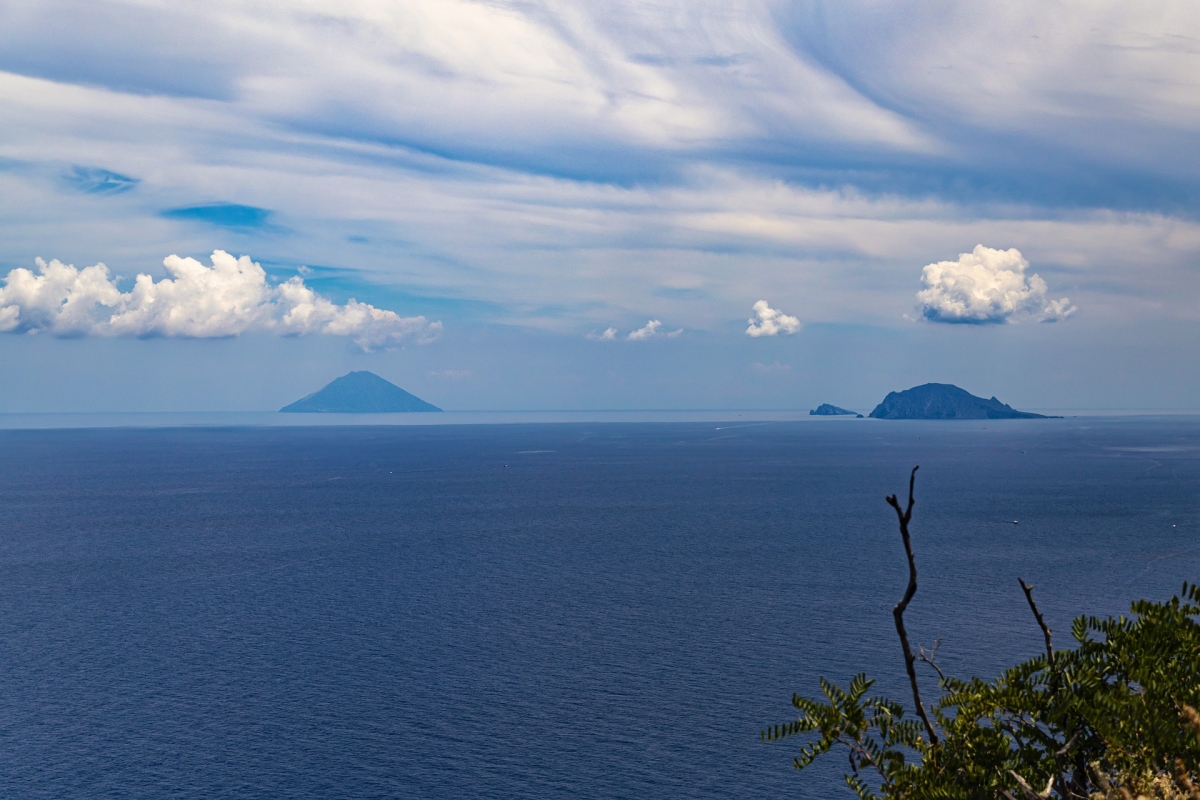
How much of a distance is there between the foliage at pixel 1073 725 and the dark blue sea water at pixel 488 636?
35585 millimetres

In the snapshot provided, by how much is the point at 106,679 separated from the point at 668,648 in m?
45.3

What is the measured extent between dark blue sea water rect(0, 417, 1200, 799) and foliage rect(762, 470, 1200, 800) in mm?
35585

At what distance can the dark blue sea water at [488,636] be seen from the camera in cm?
5406

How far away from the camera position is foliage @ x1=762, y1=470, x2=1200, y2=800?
15.5 meters

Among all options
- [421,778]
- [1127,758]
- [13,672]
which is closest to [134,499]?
[13,672]

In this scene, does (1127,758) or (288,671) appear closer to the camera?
(1127,758)

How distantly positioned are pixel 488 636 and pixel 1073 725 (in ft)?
223

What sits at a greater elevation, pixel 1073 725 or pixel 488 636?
pixel 1073 725

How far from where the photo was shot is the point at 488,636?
80.6 m

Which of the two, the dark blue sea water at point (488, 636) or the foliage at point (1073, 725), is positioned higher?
the foliage at point (1073, 725)

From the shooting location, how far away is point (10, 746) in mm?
57094

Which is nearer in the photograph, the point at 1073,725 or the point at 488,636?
the point at 1073,725

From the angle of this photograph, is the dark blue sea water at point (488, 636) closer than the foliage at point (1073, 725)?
No

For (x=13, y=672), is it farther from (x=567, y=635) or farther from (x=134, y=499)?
(x=134, y=499)
